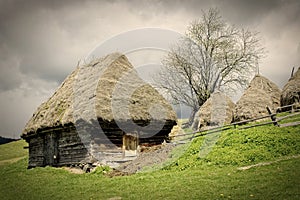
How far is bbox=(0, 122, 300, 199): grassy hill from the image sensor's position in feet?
27.5

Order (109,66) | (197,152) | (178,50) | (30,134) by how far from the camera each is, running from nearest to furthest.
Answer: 1. (197,152)
2. (109,66)
3. (30,134)
4. (178,50)

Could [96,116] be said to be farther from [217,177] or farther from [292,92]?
[292,92]

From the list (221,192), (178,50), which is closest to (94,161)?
(221,192)

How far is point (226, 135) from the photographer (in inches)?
601

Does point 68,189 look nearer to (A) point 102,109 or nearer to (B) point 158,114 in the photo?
(A) point 102,109

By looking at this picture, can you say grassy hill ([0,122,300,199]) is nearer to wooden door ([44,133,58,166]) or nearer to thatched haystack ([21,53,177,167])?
thatched haystack ([21,53,177,167])

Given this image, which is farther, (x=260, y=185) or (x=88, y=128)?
(x=88, y=128)

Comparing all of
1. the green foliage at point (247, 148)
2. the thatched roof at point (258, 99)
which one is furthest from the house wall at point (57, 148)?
the thatched roof at point (258, 99)

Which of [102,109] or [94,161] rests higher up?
[102,109]

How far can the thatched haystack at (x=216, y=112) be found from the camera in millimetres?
21781

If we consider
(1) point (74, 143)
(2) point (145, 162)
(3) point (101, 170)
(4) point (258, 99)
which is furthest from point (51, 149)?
(4) point (258, 99)

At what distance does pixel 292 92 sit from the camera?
66.5ft

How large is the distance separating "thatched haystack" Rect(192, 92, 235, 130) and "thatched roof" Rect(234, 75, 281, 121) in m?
1.32

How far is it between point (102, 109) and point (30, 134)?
795cm
